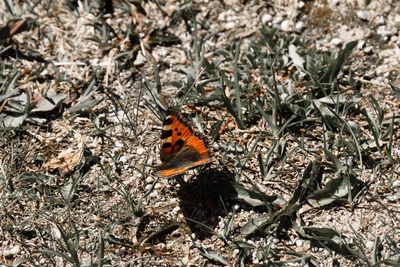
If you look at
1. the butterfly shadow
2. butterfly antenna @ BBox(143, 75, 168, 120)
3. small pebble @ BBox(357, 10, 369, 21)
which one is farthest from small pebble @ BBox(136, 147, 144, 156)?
small pebble @ BBox(357, 10, 369, 21)

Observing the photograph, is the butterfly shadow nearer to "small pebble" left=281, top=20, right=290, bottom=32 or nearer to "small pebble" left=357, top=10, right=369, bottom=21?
"small pebble" left=281, top=20, right=290, bottom=32

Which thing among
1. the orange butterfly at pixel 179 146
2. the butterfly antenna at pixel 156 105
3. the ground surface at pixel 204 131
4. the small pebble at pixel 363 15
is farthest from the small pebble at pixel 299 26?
the orange butterfly at pixel 179 146

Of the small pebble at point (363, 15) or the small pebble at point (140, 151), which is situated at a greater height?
the small pebble at point (363, 15)

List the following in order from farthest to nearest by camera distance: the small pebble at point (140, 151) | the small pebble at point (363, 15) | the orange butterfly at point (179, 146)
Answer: the small pebble at point (363, 15), the small pebble at point (140, 151), the orange butterfly at point (179, 146)

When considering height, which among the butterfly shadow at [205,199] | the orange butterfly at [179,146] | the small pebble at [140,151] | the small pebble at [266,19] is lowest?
the butterfly shadow at [205,199]

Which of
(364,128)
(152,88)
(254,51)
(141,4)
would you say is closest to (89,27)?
(141,4)

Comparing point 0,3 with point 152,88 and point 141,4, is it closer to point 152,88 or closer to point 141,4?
point 141,4

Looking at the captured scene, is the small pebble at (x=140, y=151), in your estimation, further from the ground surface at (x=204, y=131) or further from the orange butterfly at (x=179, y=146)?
the orange butterfly at (x=179, y=146)
